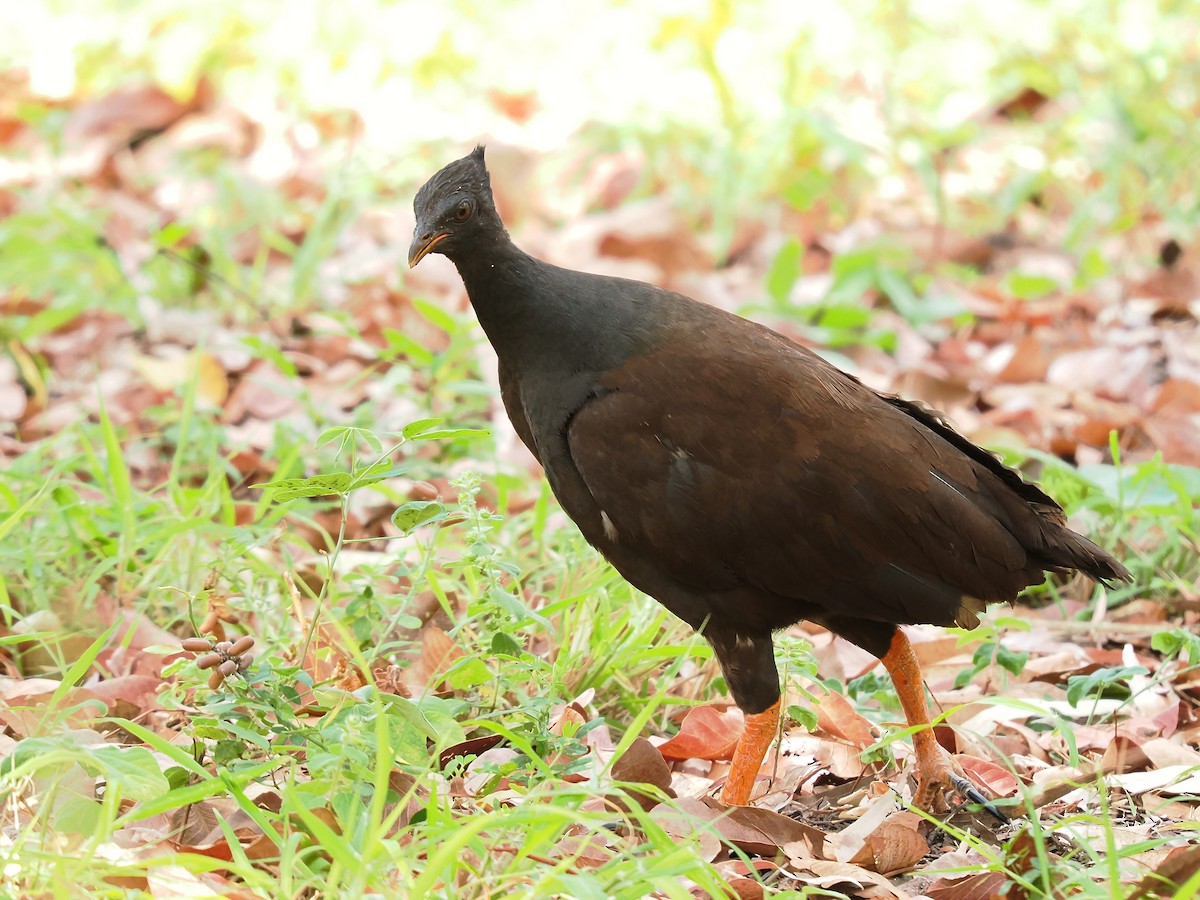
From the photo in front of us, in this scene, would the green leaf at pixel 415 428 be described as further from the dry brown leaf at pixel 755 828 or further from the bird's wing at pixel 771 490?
the dry brown leaf at pixel 755 828

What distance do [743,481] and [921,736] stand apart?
29.2 inches

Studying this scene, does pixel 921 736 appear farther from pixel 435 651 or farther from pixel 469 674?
pixel 435 651

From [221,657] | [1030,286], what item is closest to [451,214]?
[221,657]

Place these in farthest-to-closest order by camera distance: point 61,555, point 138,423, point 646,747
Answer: point 138,423, point 61,555, point 646,747

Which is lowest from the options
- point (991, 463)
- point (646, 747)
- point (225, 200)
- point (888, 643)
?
point (646, 747)

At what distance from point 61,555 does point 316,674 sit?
3.59ft

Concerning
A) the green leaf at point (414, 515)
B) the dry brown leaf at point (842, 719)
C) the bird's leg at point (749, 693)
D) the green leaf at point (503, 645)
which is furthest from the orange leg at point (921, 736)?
the green leaf at point (414, 515)

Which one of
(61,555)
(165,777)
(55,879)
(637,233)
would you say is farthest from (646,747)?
(637,233)

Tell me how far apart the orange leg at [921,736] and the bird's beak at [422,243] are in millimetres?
1482

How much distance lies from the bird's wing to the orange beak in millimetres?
537

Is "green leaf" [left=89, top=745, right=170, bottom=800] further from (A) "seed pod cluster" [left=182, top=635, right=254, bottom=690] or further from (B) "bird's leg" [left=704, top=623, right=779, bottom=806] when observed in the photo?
(B) "bird's leg" [left=704, top=623, right=779, bottom=806]

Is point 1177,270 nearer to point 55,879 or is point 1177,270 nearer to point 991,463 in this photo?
point 991,463

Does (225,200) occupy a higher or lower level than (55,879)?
higher

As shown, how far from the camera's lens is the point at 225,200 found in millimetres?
7020
